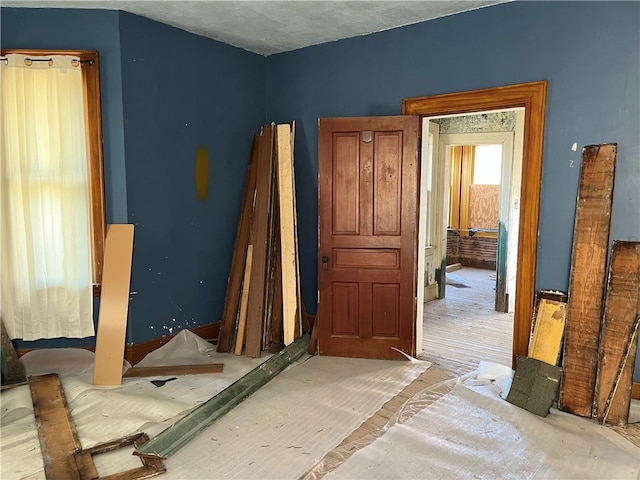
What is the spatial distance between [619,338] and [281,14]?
10.7 feet

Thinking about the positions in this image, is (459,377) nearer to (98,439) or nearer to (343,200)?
(343,200)

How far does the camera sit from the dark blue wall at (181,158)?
359 cm

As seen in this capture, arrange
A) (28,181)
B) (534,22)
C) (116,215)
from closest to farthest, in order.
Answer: (534,22)
(28,181)
(116,215)

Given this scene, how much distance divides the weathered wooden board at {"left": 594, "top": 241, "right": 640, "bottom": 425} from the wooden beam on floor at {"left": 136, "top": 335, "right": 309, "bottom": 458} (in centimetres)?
223

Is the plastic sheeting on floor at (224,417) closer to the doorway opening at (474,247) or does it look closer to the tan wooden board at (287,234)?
the tan wooden board at (287,234)

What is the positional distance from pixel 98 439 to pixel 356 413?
1551mm

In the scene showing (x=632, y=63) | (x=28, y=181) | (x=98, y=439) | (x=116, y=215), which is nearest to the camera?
(x=98, y=439)

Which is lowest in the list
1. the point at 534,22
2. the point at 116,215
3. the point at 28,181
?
the point at 116,215

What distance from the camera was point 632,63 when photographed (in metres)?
2.81

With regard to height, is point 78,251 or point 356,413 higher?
point 78,251

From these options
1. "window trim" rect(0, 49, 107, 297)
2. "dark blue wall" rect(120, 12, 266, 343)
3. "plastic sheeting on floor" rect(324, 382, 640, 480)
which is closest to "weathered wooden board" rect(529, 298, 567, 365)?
"plastic sheeting on floor" rect(324, 382, 640, 480)

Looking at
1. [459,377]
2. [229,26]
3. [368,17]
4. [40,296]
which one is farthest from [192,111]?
[459,377]

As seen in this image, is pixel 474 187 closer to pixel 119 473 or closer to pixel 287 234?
pixel 287 234

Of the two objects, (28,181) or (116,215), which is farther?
(116,215)
